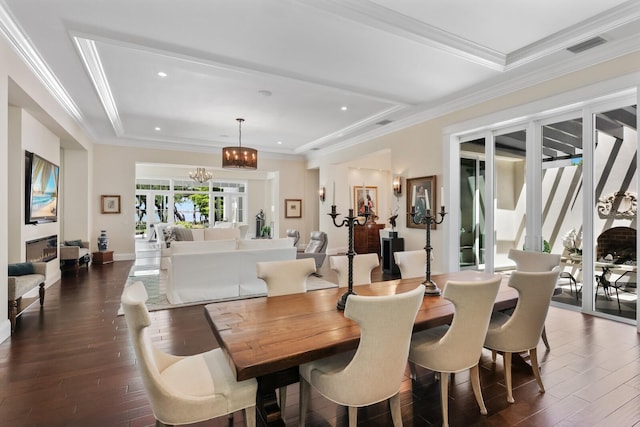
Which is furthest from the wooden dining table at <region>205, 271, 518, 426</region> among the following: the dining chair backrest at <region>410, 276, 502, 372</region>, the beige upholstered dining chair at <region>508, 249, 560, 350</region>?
the beige upholstered dining chair at <region>508, 249, 560, 350</region>

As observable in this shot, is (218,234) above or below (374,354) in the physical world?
above

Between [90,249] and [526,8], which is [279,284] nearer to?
[526,8]

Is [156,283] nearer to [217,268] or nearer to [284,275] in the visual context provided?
[217,268]

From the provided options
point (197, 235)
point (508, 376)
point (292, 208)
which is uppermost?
point (292, 208)

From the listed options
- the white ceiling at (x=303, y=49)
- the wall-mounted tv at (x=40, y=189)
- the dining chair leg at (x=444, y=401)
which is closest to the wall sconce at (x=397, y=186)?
the white ceiling at (x=303, y=49)

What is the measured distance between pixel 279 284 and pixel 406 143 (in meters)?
4.86

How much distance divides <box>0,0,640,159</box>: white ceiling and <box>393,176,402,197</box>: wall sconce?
1294 mm

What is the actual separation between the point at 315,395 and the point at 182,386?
1.04m

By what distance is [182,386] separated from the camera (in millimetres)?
1514

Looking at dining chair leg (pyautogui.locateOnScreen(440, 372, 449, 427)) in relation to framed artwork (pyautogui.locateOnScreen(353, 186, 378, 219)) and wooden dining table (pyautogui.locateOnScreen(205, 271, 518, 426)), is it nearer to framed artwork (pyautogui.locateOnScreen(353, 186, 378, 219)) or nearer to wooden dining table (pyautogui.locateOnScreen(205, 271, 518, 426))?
wooden dining table (pyautogui.locateOnScreen(205, 271, 518, 426))

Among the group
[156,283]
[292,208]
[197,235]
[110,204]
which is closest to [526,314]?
[156,283]

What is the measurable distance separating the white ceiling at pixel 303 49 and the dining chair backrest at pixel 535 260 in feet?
7.39

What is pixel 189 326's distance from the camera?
3.53 metres

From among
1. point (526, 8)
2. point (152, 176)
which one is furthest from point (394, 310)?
point (152, 176)
